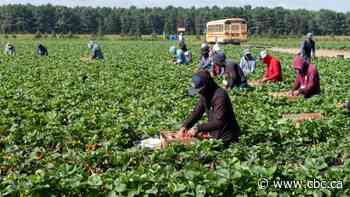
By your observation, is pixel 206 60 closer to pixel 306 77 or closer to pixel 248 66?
pixel 248 66

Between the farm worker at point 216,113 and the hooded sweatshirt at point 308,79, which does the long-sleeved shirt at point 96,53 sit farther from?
the farm worker at point 216,113

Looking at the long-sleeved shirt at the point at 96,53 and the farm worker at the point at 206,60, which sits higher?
the farm worker at the point at 206,60

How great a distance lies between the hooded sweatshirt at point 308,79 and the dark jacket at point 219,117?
5.09 metres

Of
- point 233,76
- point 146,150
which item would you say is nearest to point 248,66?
point 233,76

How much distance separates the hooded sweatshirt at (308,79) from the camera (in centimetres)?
1293

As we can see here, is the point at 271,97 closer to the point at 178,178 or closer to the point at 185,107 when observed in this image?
the point at 185,107

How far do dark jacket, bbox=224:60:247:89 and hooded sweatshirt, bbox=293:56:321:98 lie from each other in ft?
5.77

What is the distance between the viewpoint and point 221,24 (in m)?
60.2

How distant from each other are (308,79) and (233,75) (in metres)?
2.12

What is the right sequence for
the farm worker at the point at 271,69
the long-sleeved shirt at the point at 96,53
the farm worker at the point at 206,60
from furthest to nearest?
the long-sleeved shirt at the point at 96,53 → the farm worker at the point at 206,60 → the farm worker at the point at 271,69

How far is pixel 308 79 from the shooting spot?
13.1 metres

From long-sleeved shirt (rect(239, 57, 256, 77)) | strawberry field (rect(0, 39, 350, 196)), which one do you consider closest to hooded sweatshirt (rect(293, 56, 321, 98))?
strawberry field (rect(0, 39, 350, 196))

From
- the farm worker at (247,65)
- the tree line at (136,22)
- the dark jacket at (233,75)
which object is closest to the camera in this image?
the dark jacket at (233,75)

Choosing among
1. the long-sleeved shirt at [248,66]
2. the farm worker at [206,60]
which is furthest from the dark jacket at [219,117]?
the long-sleeved shirt at [248,66]
